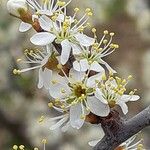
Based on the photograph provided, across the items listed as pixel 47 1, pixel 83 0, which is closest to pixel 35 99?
pixel 83 0

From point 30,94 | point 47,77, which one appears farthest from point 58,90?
point 30,94

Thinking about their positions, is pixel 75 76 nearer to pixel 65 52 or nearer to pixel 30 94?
pixel 65 52

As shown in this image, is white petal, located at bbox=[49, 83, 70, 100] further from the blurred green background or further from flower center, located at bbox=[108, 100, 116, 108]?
the blurred green background

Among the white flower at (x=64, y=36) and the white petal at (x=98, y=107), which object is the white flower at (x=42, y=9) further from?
the white petal at (x=98, y=107)

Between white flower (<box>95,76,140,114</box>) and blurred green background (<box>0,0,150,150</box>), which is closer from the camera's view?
white flower (<box>95,76,140,114</box>)

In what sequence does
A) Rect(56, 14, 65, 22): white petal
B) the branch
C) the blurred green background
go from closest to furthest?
1. the branch
2. Rect(56, 14, 65, 22): white petal
3. the blurred green background

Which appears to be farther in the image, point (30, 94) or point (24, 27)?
point (30, 94)

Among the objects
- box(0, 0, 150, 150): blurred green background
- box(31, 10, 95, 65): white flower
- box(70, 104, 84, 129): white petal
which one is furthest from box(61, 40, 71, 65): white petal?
box(0, 0, 150, 150): blurred green background

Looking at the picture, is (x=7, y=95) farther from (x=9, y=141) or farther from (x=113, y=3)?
(x=113, y=3)

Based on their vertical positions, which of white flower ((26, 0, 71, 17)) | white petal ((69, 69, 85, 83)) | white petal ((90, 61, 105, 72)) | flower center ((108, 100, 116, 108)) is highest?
white flower ((26, 0, 71, 17))
